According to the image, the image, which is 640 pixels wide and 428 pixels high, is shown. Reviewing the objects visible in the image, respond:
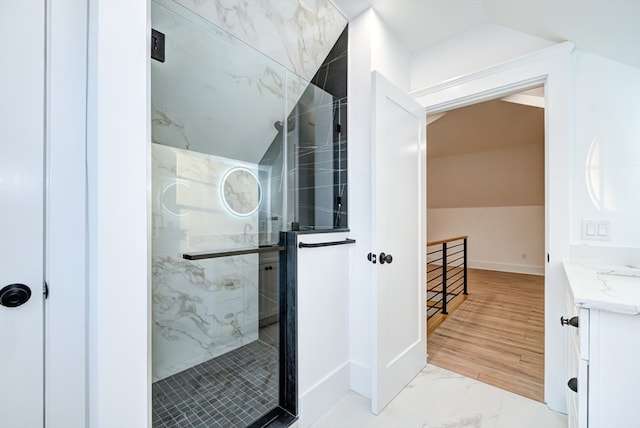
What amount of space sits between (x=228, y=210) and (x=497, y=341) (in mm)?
2670

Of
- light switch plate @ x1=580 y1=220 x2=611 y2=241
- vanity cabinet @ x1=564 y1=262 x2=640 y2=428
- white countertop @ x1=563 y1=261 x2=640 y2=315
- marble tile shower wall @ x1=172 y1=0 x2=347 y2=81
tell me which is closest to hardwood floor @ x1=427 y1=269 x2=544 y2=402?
white countertop @ x1=563 y1=261 x2=640 y2=315

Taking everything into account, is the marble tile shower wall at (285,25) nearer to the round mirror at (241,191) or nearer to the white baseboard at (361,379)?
the round mirror at (241,191)

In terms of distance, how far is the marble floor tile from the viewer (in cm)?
154

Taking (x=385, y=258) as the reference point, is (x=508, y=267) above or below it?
below

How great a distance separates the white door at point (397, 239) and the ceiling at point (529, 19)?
0.56 m

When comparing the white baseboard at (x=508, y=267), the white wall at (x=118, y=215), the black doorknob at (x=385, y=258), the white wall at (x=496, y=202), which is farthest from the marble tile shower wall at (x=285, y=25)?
the white baseboard at (x=508, y=267)

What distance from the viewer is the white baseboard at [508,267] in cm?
522

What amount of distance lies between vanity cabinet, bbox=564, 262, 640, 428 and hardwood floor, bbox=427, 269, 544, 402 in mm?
1172

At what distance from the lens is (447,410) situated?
64.7 inches

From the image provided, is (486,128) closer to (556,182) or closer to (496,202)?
(496,202)

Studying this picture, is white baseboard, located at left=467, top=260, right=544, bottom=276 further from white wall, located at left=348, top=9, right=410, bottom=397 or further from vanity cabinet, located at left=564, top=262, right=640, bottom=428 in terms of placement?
vanity cabinet, located at left=564, top=262, right=640, bottom=428

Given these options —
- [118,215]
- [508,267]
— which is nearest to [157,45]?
[118,215]

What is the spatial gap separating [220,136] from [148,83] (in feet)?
3.22

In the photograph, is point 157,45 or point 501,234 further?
point 501,234
